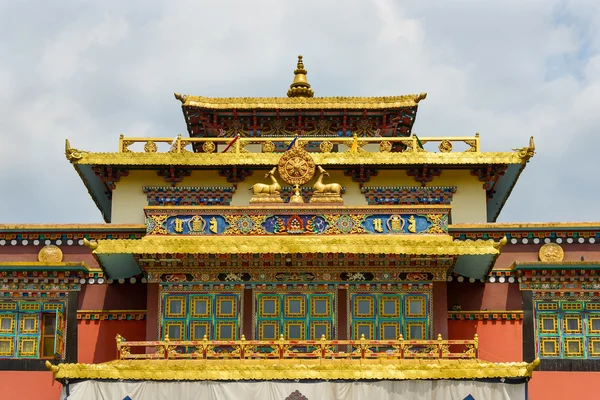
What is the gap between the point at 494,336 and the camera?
83.3 feet

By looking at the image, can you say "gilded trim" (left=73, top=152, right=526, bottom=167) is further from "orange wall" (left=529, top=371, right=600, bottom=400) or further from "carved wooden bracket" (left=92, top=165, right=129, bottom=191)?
"orange wall" (left=529, top=371, right=600, bottom=400)

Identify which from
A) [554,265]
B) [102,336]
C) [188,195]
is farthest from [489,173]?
[102,336]

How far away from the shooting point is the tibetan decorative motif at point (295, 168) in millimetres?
26250

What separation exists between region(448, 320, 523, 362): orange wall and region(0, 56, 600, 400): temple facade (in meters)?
0.03

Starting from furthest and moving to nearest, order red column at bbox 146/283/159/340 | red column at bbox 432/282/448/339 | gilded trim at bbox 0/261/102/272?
gilded trim at bbox 0/261/102/272 < red column at bbox 146/283/159/340 < red column at bbox 432/282/448/339

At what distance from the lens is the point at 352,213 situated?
24.7 meters

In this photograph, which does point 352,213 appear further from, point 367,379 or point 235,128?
point 235,128

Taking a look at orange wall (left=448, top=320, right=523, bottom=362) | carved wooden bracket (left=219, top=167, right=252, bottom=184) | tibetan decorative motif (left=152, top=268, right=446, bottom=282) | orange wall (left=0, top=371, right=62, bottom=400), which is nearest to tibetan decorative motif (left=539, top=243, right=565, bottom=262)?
orange wall (left=448, top=320, right=523, bottom=362)

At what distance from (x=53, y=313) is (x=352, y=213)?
7.76 meters

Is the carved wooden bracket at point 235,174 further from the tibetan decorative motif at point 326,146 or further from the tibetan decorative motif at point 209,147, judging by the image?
the tibetan decorative motif at point 326,146

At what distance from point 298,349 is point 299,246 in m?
2.33

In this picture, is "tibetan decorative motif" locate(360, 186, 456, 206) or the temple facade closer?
the temple facade

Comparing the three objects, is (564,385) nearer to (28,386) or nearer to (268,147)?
(268,147)

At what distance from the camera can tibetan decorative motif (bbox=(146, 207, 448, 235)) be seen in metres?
24.5
